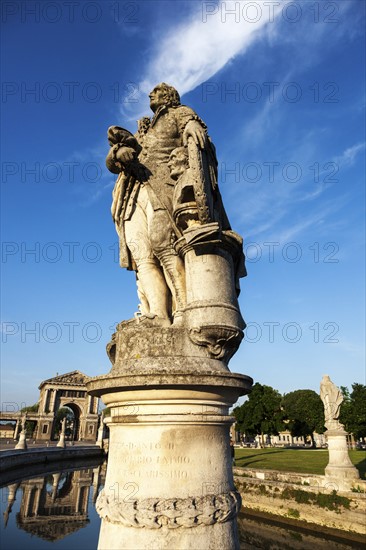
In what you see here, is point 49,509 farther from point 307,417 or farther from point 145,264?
point 307,417

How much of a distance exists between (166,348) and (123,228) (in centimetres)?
177

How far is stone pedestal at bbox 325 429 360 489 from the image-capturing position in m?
13.9

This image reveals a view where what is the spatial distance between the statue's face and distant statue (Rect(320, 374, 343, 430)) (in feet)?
49.5

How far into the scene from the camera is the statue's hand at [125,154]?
4.08 meters

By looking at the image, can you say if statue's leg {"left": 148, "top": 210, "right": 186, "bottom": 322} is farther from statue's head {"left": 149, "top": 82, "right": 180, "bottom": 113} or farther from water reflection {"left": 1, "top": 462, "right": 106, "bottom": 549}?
water reflection {"left": 1, "top": 462, "right": 106, "bottom": 549}

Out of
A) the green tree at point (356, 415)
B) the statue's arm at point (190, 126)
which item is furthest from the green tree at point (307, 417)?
the statue's arm at point (190, 126)

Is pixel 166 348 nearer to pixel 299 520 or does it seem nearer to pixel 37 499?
pixel 299 520

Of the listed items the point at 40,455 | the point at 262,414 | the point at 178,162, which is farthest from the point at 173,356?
the point at 262,414

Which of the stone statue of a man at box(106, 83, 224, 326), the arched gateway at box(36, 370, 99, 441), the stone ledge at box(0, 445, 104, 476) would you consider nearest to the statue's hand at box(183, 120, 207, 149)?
the stone statue of a man at box(106, 83, 224, 326)

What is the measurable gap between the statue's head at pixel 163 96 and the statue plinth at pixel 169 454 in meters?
3.27

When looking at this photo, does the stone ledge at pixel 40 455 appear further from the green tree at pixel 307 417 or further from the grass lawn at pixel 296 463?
the green tree at pixel 307 417

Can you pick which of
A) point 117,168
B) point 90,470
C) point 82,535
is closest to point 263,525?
point 82,535

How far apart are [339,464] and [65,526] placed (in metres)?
10.8

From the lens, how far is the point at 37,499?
61.0ft
